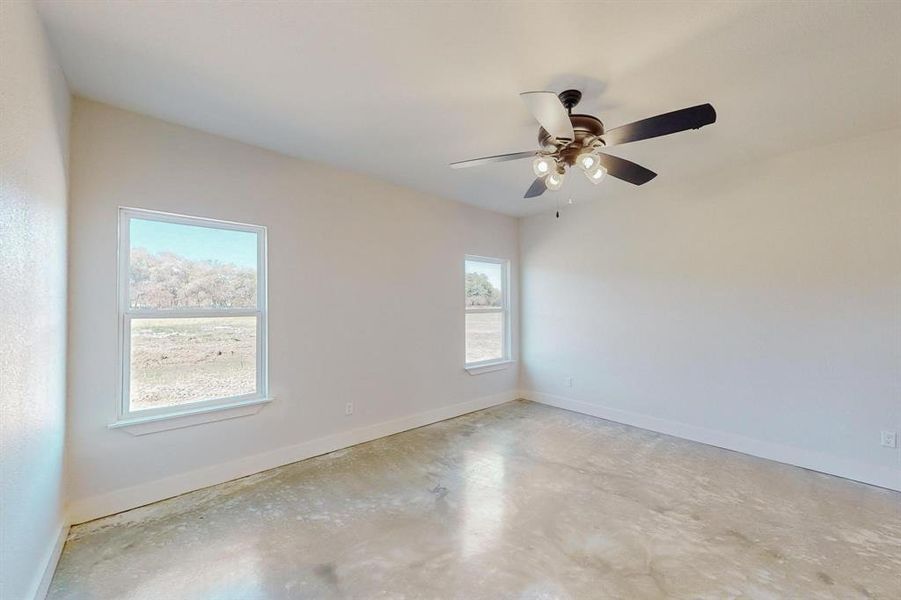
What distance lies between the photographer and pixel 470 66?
2062 mm

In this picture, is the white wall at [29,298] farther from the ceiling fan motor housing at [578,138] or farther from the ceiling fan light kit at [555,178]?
the ceiling fan light kit at [555,178]

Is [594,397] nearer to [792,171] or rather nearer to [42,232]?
[792,171]

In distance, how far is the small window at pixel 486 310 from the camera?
16.3ft

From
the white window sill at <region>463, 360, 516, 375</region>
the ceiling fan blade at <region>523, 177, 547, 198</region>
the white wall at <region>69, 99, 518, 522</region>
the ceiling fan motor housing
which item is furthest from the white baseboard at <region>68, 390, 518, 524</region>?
the ceiling fan motor housing

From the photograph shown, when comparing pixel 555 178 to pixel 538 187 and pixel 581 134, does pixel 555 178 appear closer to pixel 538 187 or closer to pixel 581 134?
pixel 581 134

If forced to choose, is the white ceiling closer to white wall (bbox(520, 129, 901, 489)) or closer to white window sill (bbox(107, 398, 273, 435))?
white wall (bbox(520, 129, 901, 489))

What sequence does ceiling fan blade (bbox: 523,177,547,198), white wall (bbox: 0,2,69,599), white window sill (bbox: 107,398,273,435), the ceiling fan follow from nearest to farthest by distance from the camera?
1. white wall (bbox: 0,2,69,599)
2. the ceiling fan
3. white window sill (bbox: 107,398,273,435)
4. ceiling fan blade (bbox: 523,177,547,198)

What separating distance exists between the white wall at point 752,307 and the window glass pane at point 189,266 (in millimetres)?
3611

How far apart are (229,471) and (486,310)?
329cm

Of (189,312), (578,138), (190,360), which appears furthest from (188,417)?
(578,138)

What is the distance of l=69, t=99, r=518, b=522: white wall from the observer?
2.43 m

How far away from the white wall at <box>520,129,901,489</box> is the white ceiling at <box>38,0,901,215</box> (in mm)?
578

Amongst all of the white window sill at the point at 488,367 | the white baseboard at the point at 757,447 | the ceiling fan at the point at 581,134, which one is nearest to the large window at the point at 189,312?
the ceiling fan at the point at 581,134

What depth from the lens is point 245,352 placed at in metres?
3.12
